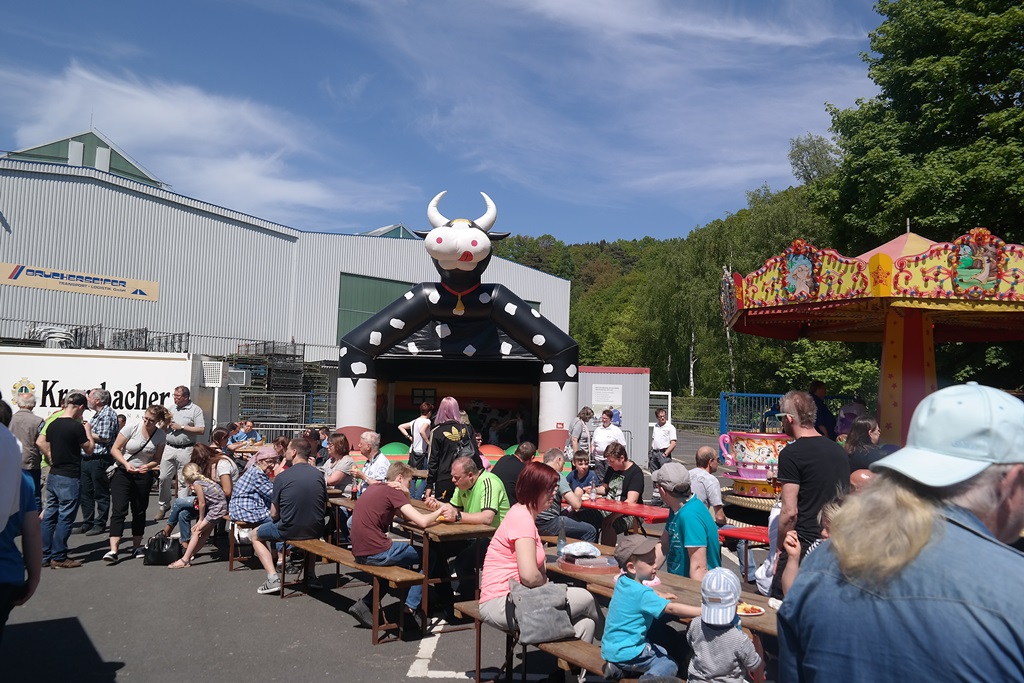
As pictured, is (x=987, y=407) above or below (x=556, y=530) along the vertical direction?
above

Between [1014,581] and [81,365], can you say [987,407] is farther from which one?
[81,365]

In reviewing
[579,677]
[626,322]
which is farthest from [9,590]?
[626,322]

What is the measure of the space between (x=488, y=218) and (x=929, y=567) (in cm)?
1255

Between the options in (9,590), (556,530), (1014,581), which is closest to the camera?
(1014,581)

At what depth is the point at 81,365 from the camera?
13.4 m

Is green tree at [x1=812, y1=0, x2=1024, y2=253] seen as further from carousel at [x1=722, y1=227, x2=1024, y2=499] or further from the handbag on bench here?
the handbag on bench

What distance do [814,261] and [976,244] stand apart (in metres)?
1.83

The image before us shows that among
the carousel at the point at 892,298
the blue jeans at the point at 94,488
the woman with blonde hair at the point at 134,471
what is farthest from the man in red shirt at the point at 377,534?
the carousel at the point at 892,298

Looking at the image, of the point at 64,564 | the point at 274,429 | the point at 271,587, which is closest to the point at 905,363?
the point at 271,587

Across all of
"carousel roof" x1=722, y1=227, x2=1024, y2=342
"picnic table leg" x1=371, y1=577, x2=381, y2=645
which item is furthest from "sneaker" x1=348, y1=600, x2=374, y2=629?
"carousel roof" x1=722, y1=227, x2=1024, y2=342

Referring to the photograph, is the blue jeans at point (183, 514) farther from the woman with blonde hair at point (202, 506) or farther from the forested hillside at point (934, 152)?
the forested hillside at point (934, 152)

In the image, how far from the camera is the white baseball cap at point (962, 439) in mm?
1462

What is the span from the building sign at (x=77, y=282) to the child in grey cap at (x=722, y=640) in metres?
25.9

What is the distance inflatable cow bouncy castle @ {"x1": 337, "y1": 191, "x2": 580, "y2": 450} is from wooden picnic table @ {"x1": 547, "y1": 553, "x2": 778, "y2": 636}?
8.23 metres
